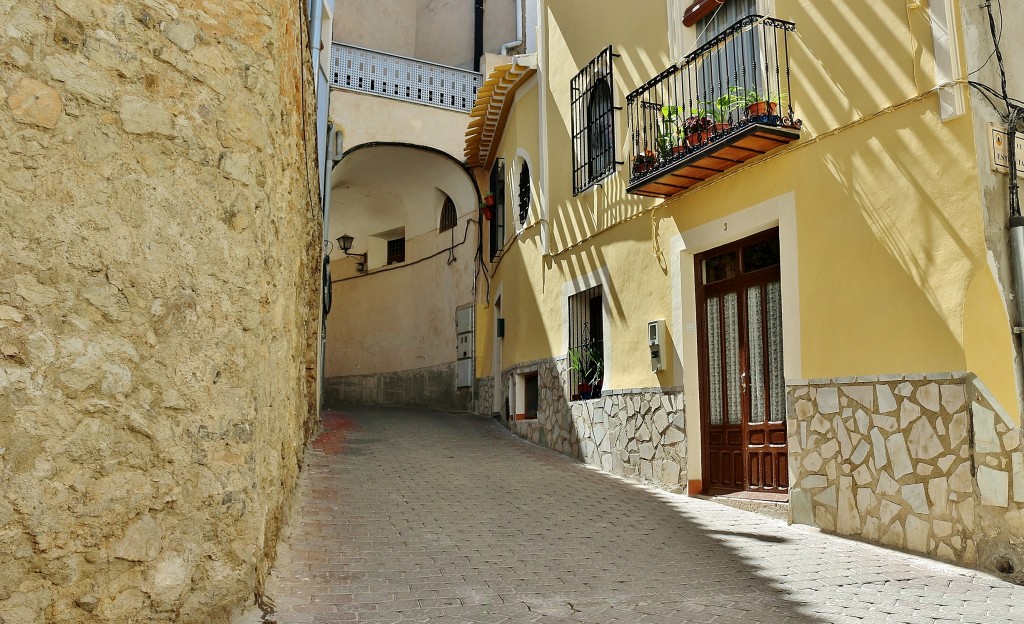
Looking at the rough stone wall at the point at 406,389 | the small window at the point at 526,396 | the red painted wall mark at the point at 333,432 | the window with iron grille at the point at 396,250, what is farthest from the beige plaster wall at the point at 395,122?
the small window at the point at 526,396

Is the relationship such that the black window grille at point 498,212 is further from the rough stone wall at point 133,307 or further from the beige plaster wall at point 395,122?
the rough stone wall at point 133,307

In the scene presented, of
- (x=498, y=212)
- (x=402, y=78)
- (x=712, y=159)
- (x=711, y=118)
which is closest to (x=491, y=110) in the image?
(x=498, y=212)

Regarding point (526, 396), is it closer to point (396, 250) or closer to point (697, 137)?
point (697, 137)

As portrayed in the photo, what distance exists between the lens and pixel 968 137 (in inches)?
237

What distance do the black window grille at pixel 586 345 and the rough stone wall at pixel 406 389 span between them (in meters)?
5.76

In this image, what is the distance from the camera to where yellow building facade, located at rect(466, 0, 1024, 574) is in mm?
5969

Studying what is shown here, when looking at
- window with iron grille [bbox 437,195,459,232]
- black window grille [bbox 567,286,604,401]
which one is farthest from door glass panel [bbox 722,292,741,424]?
window with iron grille [bbox 437,195,459,232]

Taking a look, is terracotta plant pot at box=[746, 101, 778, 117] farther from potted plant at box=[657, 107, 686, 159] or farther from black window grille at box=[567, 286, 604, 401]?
black window grille at box=[567, 286, 604, 401]

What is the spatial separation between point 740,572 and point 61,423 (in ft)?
14.1

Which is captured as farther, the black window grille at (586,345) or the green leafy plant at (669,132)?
the black window grille at (586,345)

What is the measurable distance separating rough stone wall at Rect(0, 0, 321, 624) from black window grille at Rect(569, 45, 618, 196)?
682cm

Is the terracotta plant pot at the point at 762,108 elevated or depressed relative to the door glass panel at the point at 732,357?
elevated

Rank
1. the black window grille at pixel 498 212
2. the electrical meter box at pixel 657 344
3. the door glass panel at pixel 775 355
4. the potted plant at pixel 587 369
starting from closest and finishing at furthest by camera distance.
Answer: the door glass panel at pixel 775 355 < the electrical meter box at pixel 657 344 < the potted plant at pixel 587 369 < the black window grille at pixel 498 212

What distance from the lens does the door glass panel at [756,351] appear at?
8.02 m
